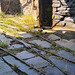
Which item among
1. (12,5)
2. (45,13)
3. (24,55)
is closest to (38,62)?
(24,55)

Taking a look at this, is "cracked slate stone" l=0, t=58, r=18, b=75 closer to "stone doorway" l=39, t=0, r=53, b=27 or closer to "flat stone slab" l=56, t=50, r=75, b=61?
"flat stone slab" l=56, t=50, r=75, b=61

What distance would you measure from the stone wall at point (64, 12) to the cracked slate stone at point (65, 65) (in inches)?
168

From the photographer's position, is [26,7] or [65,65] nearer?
[65,65]

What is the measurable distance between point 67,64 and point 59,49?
140 centimetres

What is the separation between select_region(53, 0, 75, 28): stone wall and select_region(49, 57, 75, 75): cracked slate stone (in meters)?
4.28

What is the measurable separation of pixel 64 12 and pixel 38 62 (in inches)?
220

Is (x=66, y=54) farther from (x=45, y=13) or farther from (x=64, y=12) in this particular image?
(x=45, y=13)

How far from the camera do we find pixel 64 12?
923 cm

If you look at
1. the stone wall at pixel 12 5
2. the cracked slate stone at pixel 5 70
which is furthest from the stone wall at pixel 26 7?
the cracked slate stone at pixel 5 70

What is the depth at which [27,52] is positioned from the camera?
5477 mm

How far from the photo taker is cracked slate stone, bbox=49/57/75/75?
13.1 feet

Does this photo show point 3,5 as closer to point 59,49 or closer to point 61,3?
point 61,3

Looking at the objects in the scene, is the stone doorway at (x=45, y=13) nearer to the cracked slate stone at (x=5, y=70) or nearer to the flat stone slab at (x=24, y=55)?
the flat stone slab at (x=24, y=55)

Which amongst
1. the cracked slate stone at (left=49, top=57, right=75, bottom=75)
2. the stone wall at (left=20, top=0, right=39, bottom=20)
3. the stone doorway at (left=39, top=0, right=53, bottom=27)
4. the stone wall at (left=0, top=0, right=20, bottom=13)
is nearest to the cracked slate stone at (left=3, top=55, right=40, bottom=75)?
the cracked slate stone at (left=49, top=57, right=75, bottom=75)
